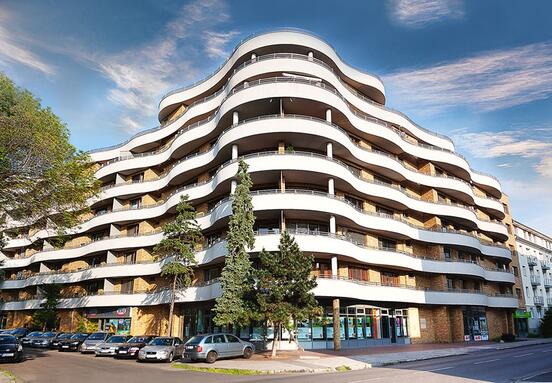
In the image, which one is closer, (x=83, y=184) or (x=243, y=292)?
(x=83, y=184)

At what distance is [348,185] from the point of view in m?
34.5

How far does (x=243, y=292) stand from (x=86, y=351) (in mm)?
13548

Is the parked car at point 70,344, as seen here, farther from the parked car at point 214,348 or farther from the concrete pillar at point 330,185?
the concrete pillar at point 330,185

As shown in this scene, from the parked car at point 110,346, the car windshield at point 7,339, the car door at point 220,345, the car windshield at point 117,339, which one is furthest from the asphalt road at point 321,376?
the car windshield at point 117,339

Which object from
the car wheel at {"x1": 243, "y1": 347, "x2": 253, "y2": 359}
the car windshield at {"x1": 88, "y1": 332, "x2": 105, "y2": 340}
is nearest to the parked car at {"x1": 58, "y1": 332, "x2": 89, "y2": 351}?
the car windshield at {"x1": 88, "y1": 332, "x2": 105, "y2": 340}

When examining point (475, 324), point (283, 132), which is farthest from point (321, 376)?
point (475, 324)

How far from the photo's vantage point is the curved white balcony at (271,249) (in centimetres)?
2991

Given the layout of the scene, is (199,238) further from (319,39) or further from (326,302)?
(319,39)

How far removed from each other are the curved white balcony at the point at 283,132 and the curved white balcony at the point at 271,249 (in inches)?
243

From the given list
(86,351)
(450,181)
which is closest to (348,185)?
(450,181)

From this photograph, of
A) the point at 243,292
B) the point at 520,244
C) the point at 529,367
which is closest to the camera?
the point at 529,367

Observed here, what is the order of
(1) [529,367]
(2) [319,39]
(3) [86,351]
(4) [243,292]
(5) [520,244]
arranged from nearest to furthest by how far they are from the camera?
(1) [529,367] → (4) [243,292] → (3) [86,351] → (2) [319,39] → (5) [520,244]

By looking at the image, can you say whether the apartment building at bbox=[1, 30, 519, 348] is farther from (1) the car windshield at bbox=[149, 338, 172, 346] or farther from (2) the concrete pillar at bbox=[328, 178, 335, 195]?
(1) the car windshield at bbox=[149, 338, 172, 346]

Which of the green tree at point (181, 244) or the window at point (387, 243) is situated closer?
the green tree at point (181, 244)
